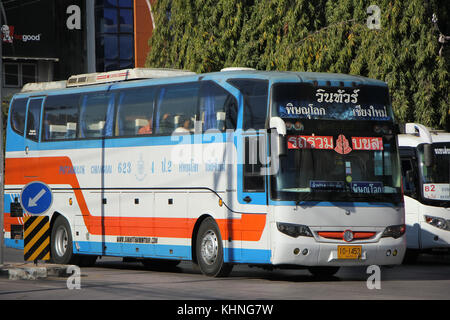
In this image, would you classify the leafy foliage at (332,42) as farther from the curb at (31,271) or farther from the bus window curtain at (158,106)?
the curb at (31,271)

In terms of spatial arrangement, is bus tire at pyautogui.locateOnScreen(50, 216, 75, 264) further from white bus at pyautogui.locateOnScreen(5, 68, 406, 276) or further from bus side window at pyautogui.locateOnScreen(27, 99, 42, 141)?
bus side window at pyautogui.locateOnScreen(27, 99, 42, 141)

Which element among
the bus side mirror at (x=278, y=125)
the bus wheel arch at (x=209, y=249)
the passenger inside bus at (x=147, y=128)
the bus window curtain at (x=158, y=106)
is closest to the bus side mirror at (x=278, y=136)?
the bus side mirror at (x=278, y=125)

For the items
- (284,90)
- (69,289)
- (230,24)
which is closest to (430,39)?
(230,24)

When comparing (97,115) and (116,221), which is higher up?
(97,115)

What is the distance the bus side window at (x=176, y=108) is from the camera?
711 inches

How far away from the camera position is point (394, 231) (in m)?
16.8

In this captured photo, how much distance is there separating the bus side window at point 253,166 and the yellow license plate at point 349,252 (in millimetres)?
1575

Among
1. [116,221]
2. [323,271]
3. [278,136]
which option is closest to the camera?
[278,136]

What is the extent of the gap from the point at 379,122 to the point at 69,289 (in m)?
5.82

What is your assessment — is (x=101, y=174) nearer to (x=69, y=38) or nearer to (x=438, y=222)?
(x=438, y=222)

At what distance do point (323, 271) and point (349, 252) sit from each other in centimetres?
203

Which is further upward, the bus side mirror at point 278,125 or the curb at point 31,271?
Result: the bus side mirror at point 278,125

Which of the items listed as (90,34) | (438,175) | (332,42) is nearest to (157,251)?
(438,175)
